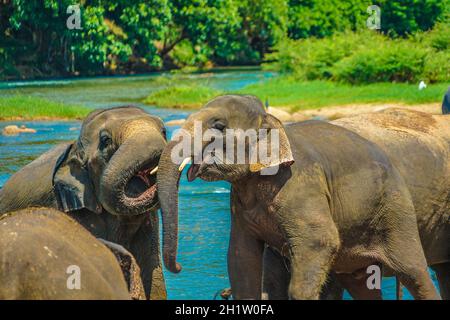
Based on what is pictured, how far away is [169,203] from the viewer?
5.69 m

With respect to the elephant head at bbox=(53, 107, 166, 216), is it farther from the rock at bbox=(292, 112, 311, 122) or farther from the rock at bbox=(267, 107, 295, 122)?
the rock at bbox=(292, 112, 311, 122)

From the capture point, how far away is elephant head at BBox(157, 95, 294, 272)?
18.8ft

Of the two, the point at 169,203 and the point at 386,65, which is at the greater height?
the point at 169,203

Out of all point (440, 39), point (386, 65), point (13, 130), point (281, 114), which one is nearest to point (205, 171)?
point (13, 130)

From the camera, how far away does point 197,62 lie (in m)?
51.6

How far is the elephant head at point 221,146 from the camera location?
5.74m

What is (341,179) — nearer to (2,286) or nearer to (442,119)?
(442,119)

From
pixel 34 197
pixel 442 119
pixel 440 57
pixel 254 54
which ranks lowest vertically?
pixel 254 54

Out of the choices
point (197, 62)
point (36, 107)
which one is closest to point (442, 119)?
point (36, 107)

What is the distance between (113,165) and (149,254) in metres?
0.91

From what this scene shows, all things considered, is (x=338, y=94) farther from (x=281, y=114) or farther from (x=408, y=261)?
(x=408, y=261)

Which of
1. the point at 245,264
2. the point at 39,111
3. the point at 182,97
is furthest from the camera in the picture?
the point at 182,97

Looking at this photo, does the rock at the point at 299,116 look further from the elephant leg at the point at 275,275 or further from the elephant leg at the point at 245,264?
the elephant leg at the point at 245,264
